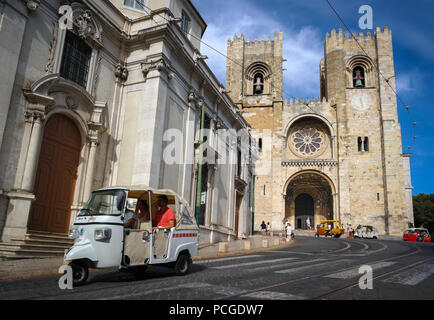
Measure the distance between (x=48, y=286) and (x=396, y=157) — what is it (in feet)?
126

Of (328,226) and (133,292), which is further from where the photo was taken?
(328,226)

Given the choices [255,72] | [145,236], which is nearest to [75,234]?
[145,236]

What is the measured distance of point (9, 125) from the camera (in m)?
9.52

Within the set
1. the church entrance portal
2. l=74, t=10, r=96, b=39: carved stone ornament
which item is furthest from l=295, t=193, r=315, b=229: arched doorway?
l=74, t=10, r=96, b=39: carved stone ornament

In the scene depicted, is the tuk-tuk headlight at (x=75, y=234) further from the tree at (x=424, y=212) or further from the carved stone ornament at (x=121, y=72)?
the tree at (x=424, y=212)

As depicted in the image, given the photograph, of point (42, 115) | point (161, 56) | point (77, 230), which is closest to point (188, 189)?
point (161, 56)

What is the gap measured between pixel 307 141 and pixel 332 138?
3231 millimetres

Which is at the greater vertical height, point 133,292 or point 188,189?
point 188,189

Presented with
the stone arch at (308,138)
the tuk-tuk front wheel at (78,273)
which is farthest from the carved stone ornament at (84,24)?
the stone arch at (308,138)

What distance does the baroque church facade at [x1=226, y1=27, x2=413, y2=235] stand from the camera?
120 ft

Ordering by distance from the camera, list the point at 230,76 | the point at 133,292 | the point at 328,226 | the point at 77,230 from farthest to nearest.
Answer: the point at 230,76, the point at 328,226, the point at 77,230, the point at 133,292

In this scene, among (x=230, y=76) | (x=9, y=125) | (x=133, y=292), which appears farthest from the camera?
(x=230, y=76)

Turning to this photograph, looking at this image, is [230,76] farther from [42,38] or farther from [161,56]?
[42,38]

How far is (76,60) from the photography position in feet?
39.8
